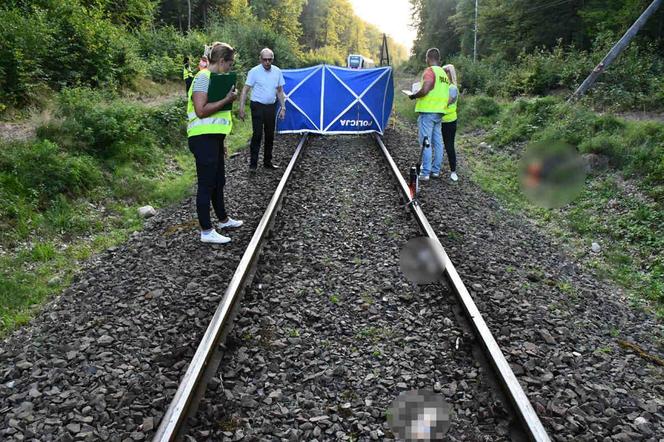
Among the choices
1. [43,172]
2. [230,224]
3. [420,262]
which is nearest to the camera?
[420,262]

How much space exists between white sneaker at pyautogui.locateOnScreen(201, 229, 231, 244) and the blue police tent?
6.82 meters

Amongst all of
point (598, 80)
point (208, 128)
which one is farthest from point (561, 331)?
point (598, 80)

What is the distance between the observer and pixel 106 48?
12.0 meters

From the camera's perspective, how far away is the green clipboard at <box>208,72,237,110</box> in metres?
4.79

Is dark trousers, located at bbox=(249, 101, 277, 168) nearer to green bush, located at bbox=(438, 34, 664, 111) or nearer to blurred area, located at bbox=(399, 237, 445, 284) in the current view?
blurred area, located at bbox=(399, 237, 445, 284)

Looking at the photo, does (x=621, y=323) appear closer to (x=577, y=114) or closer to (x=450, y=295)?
(x=450, y=295)

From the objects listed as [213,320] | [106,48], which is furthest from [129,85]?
[213,320]

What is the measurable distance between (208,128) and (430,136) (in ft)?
13.4

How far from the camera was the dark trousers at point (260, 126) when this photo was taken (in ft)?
27.0

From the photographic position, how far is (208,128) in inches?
195

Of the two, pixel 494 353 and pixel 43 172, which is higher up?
pixel 43 172

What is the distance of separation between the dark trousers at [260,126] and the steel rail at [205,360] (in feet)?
12.2

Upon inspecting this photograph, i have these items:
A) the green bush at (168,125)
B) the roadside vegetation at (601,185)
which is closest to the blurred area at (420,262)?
the roadside vegetation at (601,185)

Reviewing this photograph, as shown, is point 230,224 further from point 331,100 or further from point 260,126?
point 331,100
